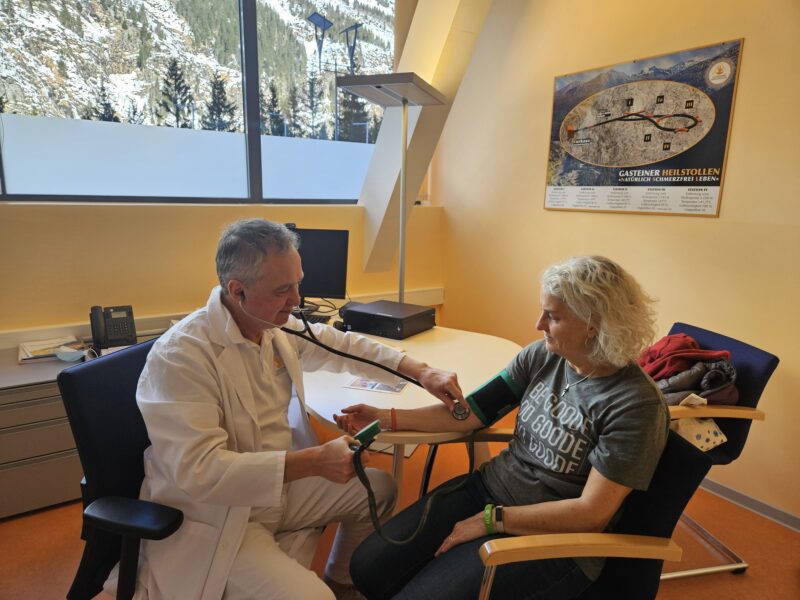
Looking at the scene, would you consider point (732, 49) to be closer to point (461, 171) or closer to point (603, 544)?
point (461, 171)

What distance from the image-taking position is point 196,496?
3.41ft

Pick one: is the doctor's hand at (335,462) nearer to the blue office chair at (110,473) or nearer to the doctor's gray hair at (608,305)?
→ the blue office chair at (110,473)

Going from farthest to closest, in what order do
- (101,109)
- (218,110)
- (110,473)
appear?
(218,110), (101,109), (110,473)

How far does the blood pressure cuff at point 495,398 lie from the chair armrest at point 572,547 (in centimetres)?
41

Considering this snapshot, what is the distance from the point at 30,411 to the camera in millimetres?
1964

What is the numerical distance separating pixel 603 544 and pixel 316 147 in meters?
2.90

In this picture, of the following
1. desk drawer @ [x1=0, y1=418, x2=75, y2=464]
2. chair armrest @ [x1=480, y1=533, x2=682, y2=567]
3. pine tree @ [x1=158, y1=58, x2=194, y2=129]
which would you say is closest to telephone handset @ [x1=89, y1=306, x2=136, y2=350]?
desk drawer @ [x1=0, y1=418, x2=75, y2=464]

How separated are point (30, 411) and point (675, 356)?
254 cm

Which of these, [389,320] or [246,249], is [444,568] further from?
[389,320]

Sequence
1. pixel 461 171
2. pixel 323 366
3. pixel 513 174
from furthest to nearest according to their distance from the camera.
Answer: pixel 461 171
pixel 513 174
pixel 323 366

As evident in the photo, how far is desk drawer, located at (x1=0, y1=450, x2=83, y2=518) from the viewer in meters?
1.98

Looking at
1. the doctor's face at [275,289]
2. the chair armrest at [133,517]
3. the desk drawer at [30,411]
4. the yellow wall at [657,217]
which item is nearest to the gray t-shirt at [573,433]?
the doctor's face at [275,289]

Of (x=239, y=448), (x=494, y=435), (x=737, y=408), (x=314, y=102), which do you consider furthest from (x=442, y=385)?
(x=314, y=102)

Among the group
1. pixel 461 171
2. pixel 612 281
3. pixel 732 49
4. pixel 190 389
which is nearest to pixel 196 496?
pixel 190 389
